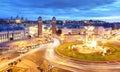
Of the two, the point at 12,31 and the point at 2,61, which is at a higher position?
the point at 12,31

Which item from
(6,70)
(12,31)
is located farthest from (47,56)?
(12,31)

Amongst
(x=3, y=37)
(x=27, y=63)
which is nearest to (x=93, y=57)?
(x=27, y=63)

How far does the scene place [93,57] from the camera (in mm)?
17266

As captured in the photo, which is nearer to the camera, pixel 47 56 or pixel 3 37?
pixel 47 56

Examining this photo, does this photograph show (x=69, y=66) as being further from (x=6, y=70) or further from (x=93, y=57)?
(x=6, y=70)

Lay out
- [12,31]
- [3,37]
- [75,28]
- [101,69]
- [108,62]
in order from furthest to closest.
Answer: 1. [75,28]
2. [12,31]
3. [3,37]
4. [108,62]
5. [101,69]

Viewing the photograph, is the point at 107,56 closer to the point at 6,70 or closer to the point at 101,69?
the point at 101,69

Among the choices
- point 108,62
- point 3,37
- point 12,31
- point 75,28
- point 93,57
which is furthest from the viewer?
point 75,28

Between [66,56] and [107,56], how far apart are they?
4.27m

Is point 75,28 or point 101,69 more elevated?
point 75,28

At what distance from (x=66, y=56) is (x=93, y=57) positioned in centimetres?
278

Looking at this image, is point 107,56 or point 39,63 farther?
point 107,56

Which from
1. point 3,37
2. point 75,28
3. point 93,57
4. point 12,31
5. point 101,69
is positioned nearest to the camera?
point 101,69

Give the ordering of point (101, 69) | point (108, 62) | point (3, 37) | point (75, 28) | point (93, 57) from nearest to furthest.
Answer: point (101, 69), point (108, 62), point (93, 57), point (3, 37), point (75, 28)
